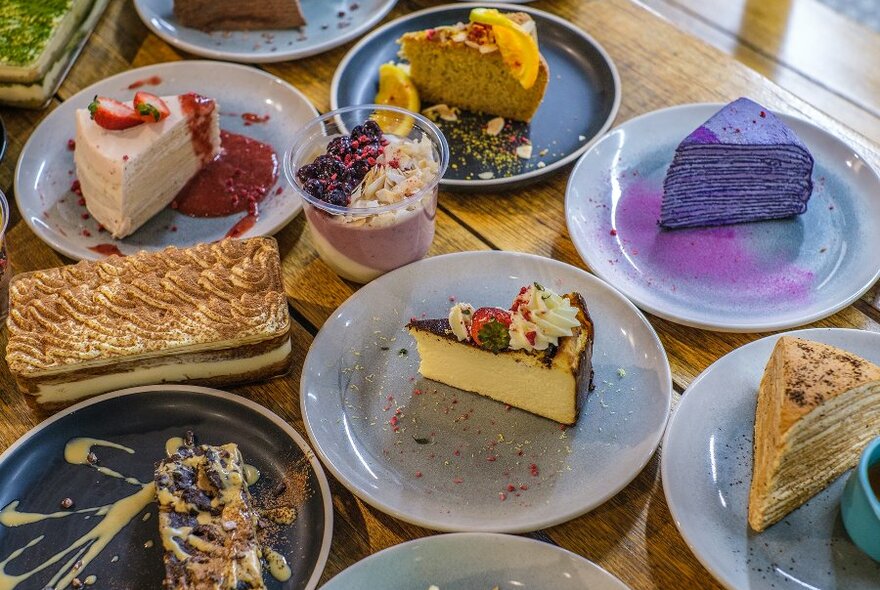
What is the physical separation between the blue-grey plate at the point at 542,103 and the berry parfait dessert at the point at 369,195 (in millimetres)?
264

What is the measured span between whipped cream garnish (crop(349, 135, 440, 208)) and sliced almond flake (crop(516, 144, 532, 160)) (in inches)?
17.9

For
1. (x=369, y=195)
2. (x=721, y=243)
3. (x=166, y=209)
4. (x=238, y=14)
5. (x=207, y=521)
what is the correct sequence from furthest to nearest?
(x=238, y=14) < (x=166, y=209) < (x=721, y=243) < (x=369, y=195) < (x=207, y=521)

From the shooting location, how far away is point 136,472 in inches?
75.1

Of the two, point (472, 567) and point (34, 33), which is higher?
point (34, 33)

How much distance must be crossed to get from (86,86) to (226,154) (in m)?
0.70

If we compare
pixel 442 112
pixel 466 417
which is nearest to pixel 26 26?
pixel 442 112

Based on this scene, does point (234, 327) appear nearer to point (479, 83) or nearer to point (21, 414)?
point (21, 414)

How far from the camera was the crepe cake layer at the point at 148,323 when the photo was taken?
1.95 metres

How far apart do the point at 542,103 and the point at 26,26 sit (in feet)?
5.79

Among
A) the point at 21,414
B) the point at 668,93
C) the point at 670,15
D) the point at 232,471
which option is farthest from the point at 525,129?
the point at 21,414

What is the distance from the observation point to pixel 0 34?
9.55 feet

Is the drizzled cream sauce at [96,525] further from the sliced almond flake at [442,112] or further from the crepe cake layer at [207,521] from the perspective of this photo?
the sliced almond flake at [442,112]

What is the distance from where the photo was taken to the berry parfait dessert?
216cm

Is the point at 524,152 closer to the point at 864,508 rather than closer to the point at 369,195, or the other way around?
the point at 369,195
